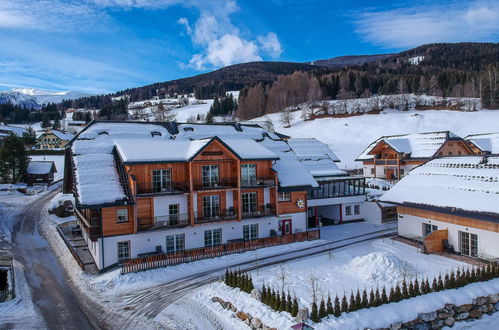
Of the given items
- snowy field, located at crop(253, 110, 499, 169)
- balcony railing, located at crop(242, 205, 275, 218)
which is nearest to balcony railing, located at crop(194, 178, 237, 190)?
balcony railing, located at crop(242, 205, 275, 218)

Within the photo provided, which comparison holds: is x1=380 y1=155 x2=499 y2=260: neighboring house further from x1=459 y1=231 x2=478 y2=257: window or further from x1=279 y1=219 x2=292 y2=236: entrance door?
x1=279 y1=219 x2=292 y2=236: entrance door

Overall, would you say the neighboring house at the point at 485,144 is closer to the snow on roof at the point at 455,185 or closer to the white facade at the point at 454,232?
the snow on roof at the point at 455,185

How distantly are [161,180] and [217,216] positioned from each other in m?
5.15

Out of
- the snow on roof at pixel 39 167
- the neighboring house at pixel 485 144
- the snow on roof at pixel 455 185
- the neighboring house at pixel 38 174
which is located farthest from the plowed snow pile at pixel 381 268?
the snow on roof at pixel 39 167

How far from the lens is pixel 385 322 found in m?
15.2

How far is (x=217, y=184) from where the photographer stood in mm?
29297

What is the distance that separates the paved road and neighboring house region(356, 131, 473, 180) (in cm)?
4538

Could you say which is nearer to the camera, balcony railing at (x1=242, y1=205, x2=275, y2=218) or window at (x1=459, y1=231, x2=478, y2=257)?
window at (x1=459, y1=231, x2=478, y2=257)

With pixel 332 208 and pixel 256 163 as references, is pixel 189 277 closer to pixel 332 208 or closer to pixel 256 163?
pixel 256 163

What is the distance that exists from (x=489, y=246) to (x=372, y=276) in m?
8.45

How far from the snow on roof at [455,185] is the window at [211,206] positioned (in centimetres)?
1388

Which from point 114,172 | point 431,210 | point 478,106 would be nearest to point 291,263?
point 431,210

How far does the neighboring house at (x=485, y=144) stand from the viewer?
54.8m

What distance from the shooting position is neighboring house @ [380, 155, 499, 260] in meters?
Result: 23.3
